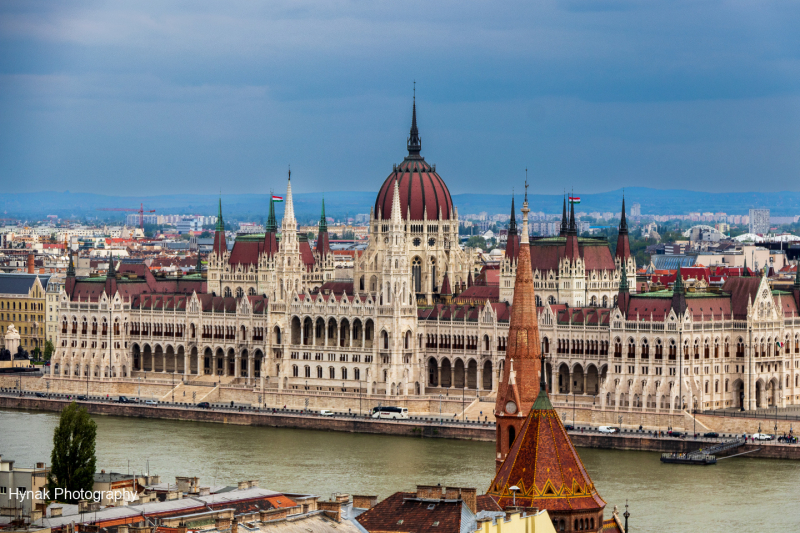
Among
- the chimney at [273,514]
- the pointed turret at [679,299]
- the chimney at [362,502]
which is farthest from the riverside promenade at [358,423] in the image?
the chimney at [273,514]

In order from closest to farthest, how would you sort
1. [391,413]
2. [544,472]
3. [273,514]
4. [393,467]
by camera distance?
[273,514], [544,472], [393,467], [391,413]

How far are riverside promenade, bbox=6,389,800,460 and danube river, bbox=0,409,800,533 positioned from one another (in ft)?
4.07

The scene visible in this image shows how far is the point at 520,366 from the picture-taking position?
65.7 m

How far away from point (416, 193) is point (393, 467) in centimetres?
4330

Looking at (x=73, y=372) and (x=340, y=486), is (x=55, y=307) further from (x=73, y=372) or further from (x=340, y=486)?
(x=340, y=486)

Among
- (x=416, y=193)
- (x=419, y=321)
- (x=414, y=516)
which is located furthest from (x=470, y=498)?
(x=416, y=193)

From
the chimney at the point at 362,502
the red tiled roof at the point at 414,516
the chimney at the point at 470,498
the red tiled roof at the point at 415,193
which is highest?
the red tiled roof at the point at 415,193

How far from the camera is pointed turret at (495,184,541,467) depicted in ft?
211

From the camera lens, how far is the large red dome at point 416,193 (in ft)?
461

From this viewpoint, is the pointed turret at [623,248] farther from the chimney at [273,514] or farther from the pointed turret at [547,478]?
the chimney at [273,514]

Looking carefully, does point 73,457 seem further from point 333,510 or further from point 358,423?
point 358,423

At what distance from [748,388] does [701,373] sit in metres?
3.11

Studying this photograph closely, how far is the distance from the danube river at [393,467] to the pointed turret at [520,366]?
16.9 meters

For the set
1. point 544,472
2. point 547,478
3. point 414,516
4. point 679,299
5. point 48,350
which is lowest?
point 414,516
